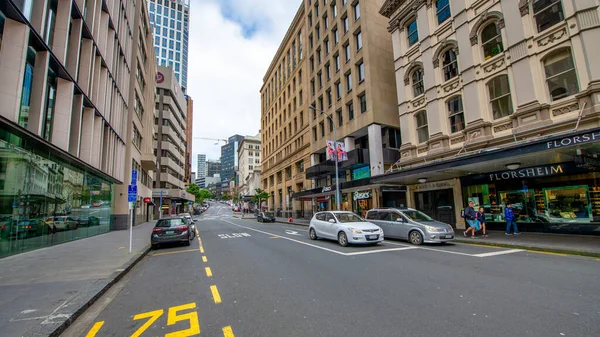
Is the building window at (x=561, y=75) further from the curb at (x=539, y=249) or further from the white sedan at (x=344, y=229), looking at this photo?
the white sedan at (x=344, y=229)

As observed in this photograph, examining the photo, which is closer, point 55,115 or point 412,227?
point 412,227

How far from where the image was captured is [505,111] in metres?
15.1

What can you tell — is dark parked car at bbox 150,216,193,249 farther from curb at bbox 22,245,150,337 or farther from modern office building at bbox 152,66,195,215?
modern office building at bbox 152,66,195,215

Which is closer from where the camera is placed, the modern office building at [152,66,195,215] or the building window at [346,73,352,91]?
the building window at [346,73,352,91]

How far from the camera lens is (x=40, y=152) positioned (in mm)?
11844

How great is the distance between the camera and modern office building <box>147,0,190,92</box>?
97.6 meters

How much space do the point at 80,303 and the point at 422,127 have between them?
66.9ft

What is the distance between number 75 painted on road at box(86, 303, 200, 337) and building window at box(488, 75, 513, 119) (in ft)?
56.6

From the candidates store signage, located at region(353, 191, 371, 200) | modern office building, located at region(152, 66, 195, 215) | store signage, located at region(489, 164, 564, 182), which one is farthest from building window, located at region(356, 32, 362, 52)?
modern office building, located at region(152, 66, 195, 215)

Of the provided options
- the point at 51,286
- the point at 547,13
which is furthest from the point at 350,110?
the point at 51,286

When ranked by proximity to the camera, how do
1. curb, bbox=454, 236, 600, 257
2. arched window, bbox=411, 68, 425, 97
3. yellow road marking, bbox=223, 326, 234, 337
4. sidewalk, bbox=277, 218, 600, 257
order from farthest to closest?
arched window, bbox=411, 68, 425, 97 → sidewalk, bbox=277, 218, 600, 257 → curb, bbox=454, 236, 600, 257 → yellow road marking, bbox=223, 326, 234, 337

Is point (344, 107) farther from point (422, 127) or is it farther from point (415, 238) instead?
point (415, 238)

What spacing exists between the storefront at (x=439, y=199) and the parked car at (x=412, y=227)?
21.3 ft

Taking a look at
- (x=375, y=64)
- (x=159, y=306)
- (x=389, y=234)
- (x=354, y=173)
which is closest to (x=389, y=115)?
(x=375, y=64)
